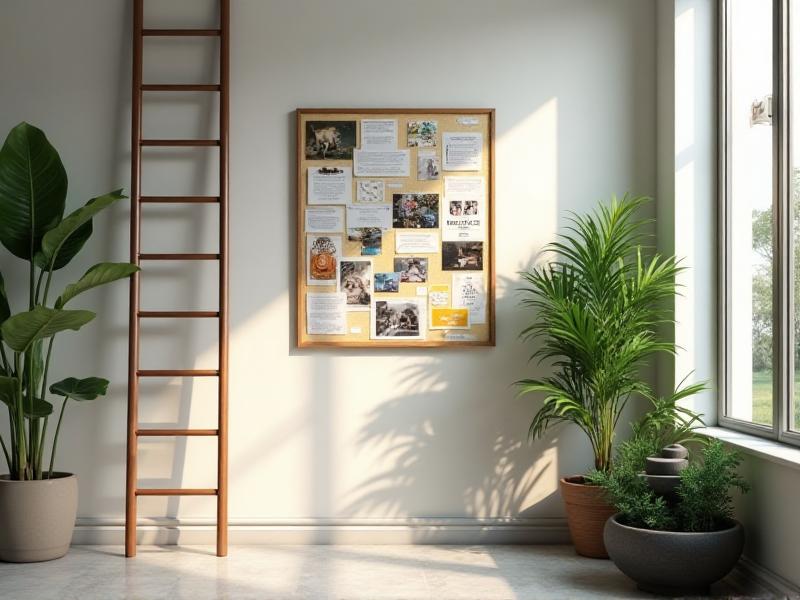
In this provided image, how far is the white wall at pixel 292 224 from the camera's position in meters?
4.32

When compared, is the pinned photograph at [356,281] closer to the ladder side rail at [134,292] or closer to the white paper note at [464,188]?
the white paper note at [464,188]

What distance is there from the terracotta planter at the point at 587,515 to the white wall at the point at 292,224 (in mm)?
310

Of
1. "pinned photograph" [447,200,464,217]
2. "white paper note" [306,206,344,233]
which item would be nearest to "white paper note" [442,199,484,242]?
"pinned photograph" [447,200,464,217]

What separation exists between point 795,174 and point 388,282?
6.10 ft

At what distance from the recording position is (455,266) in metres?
4.35

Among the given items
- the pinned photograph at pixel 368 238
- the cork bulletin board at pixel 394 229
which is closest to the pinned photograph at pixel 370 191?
the cork bulletin board at pixel 394 229

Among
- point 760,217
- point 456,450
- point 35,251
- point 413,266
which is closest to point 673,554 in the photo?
point 456,450

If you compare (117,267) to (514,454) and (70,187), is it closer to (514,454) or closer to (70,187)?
(70,187)

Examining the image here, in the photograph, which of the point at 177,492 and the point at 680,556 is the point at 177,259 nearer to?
the point at 177,492

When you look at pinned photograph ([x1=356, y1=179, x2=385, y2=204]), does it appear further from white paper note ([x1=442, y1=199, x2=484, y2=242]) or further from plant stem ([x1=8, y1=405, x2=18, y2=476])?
plant stem ([x1=8, y1=405, x2=18, y2=476])

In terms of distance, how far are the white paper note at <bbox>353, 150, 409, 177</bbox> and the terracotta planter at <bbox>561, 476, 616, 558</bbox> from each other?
1.67 meters

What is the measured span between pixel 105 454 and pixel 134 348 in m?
0.58

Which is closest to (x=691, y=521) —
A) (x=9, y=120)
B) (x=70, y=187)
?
(x=70, y=187)

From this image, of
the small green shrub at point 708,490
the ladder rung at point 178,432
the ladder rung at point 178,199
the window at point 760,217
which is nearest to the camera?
the small green shrub at point 708,490
